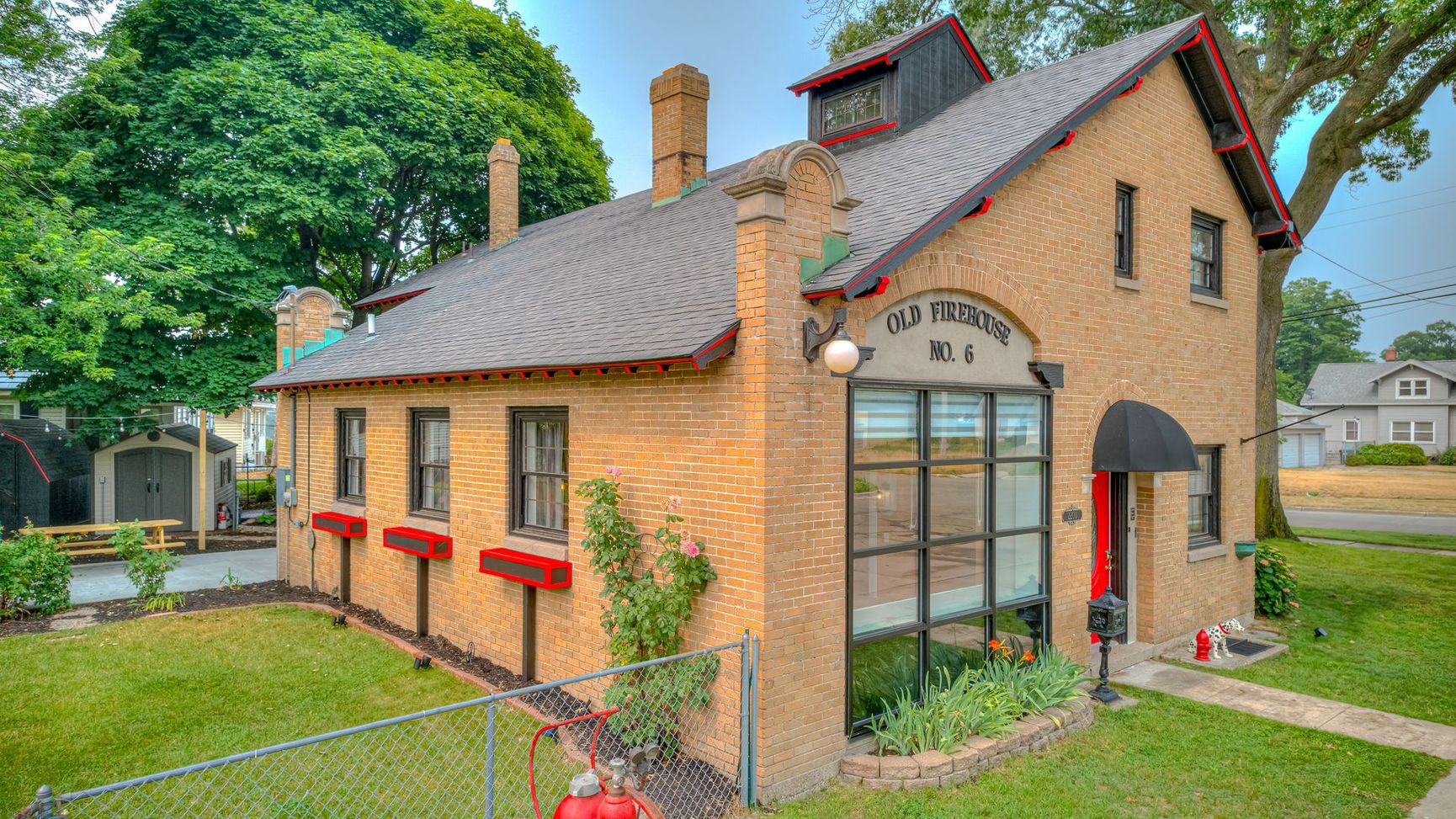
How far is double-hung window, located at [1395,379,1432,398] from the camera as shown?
51.8m

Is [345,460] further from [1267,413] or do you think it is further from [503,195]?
[1267,413]

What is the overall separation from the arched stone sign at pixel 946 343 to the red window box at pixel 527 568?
3747 millimetres

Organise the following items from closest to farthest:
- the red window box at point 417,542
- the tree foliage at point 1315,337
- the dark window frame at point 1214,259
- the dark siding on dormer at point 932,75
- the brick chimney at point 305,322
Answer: the red window box at point 417,542
the dark siding on dormer at point 932,75
the dark window frame at point 1214,259
the brick chimney at point 305,322
the tree foliage at point 1315,337

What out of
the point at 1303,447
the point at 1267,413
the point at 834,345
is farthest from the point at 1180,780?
the point at 1303,447

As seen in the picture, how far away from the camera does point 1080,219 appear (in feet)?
29.6

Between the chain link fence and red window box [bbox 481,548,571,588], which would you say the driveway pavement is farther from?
red window box [bbox 481,548,571,588]

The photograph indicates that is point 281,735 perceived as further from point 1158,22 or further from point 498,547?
point 1158,22

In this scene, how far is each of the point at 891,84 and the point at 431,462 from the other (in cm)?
848

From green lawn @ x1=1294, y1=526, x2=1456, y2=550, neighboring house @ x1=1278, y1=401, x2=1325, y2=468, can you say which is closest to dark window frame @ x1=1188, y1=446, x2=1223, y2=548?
green lawn @ x1=1294, y1=526, x2=1456, y2=550

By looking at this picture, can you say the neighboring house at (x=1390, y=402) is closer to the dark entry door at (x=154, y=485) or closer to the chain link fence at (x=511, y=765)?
the chain link fence at (x=511, y=765)

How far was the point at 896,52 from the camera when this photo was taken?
430 inches

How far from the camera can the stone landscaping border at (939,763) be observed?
20.6ft

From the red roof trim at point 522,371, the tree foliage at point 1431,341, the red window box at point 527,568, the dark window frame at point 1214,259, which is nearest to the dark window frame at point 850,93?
the dark window frame at point 1214,259

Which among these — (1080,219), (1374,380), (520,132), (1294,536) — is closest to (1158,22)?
(1294,536)
